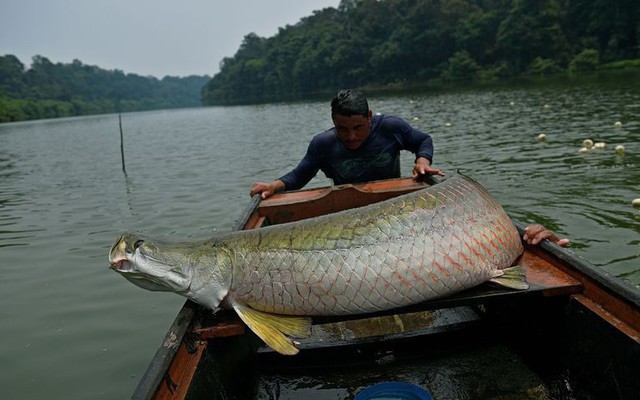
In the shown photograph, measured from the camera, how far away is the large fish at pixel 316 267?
2.63 metres

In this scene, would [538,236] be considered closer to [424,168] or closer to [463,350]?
[463,350]

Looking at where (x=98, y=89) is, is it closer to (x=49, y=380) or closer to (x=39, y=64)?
(x=39, y=64)

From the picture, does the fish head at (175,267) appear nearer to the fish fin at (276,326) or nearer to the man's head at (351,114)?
the fish fin at (276,326)

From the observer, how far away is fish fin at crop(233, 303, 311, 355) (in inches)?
96.7

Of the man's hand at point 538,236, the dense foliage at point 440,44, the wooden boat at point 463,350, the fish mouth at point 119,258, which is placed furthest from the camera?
the dense foliage at point 440,44

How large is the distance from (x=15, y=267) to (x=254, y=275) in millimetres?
6293

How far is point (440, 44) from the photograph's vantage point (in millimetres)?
70562

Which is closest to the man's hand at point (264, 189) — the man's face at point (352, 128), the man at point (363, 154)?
the man at point (363, 154)

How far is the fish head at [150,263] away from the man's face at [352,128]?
2.26m

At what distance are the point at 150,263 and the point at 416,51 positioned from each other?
2949 inches

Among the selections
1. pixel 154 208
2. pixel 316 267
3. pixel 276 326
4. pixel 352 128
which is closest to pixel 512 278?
pixel 316 267

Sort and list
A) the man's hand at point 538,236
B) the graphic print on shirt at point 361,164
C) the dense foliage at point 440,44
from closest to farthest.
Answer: the man's hand at point 538,236
the graphic print on shirt at point 361,164
the dense foliage at point 440,44

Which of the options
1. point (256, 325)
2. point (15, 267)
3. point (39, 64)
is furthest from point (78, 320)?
point (39, 64)

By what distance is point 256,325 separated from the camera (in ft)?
8.34
